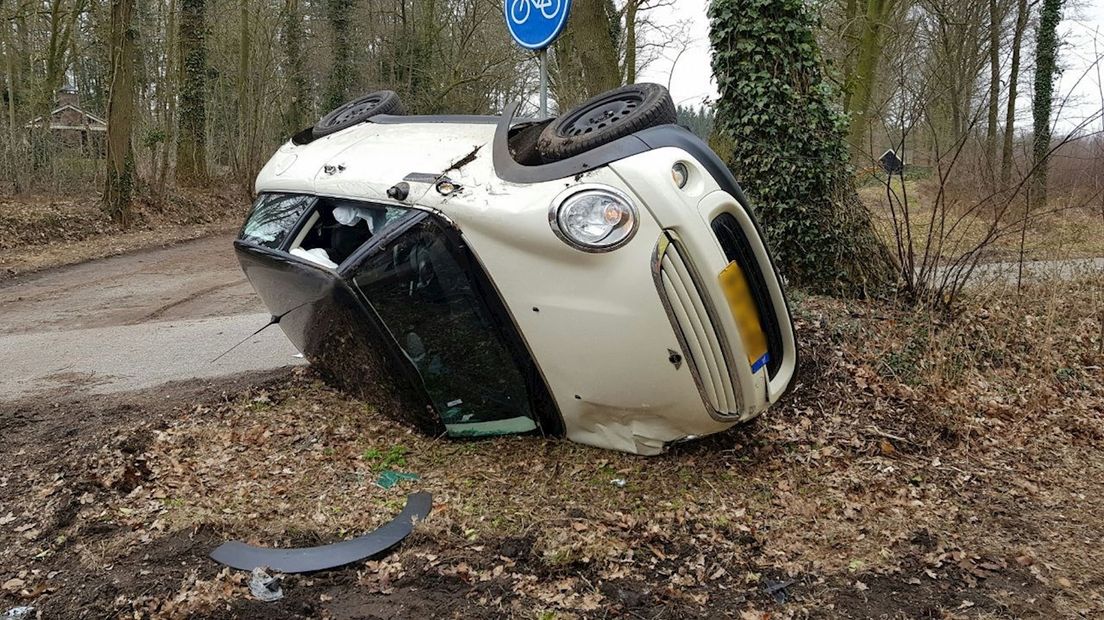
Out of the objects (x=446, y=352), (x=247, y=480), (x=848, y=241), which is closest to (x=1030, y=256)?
(x=848, y=241)

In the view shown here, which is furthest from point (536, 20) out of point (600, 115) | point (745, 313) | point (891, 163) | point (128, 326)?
point (128, 326)

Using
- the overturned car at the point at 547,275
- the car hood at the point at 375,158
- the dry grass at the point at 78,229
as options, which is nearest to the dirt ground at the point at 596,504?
the overturned car at the point at 547,275

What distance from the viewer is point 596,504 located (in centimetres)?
382

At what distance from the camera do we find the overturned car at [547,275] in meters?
3.45

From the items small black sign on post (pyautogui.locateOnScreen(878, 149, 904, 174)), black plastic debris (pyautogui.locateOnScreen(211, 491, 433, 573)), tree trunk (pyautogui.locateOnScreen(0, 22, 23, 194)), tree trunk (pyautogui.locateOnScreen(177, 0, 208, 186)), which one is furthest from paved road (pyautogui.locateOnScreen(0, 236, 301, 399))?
tree trunk (pyautogui.locateOnScreen(177, 0, 208, 186))

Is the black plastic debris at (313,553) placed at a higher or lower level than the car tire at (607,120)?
lower

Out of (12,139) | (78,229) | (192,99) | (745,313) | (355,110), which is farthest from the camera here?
(192,99)

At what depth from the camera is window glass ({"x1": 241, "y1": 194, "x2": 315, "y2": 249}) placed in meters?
4.38

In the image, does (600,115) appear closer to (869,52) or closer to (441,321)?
(441,321)

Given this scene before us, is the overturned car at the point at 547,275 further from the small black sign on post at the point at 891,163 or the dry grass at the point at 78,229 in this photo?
the dry grass at the point at 78,229

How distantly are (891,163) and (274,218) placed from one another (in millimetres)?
4919

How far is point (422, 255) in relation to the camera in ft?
12.4

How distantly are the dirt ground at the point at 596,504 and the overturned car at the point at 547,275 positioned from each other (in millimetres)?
419

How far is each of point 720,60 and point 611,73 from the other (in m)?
2.85
